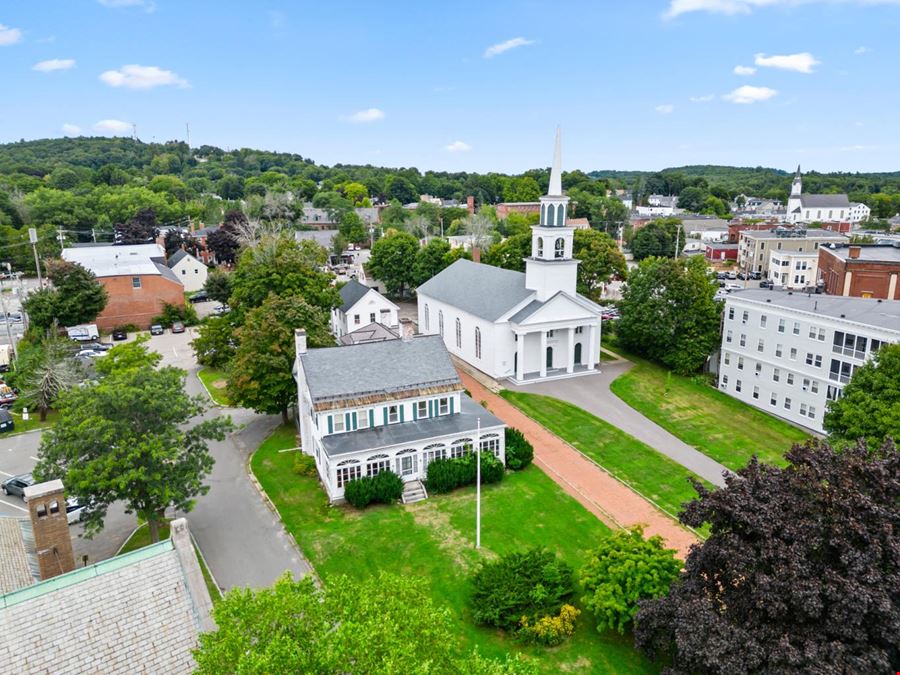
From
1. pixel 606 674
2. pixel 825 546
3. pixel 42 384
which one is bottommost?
pixel 606 674

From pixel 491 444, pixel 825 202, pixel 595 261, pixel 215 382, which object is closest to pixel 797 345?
pixel 491 444

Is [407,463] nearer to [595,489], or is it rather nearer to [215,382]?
[595,489]

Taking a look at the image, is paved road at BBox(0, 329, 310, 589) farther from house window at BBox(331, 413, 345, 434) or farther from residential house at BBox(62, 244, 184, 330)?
residential house at BBox(62, 244, 184, 330)

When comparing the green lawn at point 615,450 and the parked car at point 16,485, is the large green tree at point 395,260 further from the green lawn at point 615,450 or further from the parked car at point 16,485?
the parked car at point 16,485

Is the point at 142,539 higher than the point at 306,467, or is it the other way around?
the point at 306,467

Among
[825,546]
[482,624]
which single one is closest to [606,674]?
[482,624]

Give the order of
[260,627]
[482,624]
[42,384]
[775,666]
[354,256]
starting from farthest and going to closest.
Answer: [354,256]
[42,384]
[482,624]
[775,666]
[260,627]

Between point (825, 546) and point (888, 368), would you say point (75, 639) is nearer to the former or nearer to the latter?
point (825, 546)
